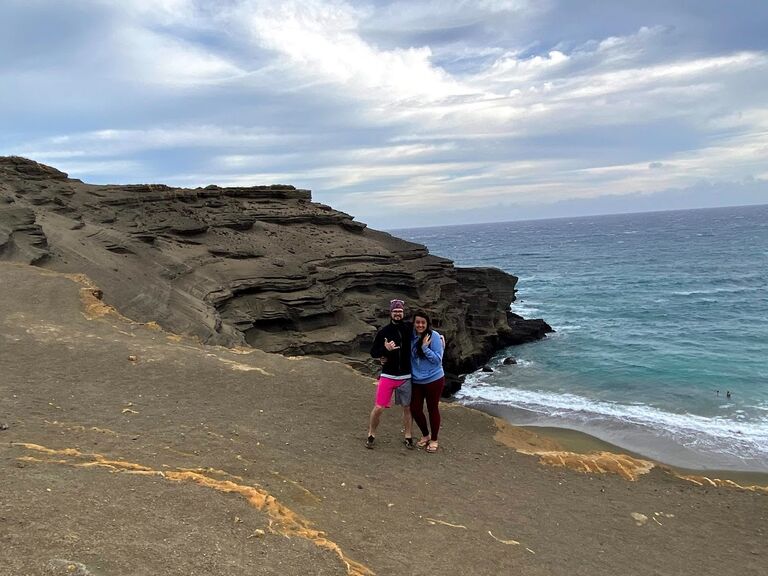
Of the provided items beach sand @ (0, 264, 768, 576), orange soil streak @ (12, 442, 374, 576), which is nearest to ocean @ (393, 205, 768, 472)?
beach sand @ (0, 264, 768, 576)

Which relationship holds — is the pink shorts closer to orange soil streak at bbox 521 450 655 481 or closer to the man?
the man

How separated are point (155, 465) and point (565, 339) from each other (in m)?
33.0

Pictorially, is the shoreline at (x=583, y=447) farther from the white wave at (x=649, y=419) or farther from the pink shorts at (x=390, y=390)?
the pink shorts at (x=390, y=390)

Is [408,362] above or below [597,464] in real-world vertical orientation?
above

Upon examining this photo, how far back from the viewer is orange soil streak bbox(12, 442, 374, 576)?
194 inches

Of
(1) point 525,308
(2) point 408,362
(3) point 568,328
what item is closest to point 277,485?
(2) point 408,362

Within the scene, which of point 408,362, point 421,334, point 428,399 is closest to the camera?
point 421,334

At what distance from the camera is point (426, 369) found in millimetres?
8570

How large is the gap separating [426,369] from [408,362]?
0.30 meters

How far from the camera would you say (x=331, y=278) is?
25.7 m

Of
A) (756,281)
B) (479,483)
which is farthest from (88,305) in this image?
(756,281)

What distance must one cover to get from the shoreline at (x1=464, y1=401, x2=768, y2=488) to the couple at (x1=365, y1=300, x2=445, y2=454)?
2692 millimetres

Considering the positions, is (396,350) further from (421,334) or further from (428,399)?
(428,399)

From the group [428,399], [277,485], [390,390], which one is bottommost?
[277,485]
